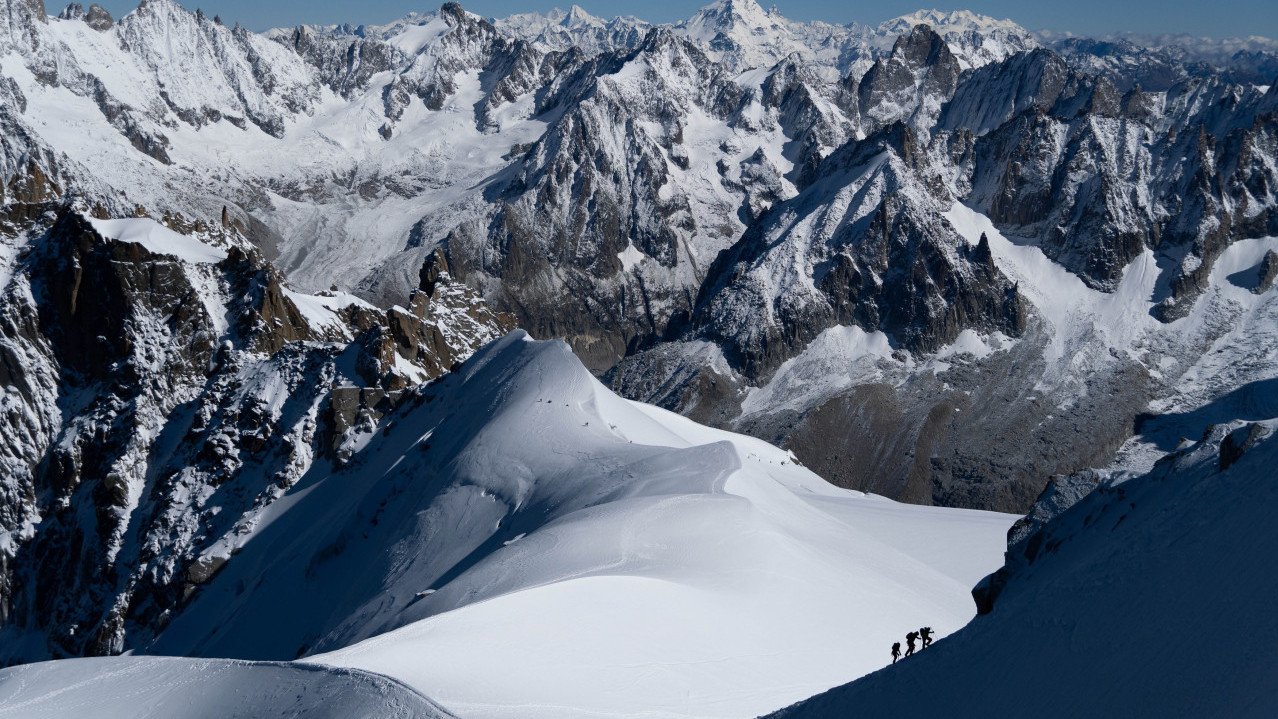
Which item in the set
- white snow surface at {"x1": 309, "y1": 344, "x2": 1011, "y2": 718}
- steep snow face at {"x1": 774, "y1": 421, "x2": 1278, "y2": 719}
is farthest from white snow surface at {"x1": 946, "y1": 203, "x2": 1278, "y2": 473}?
steep snow face at {"x1": 774, "y1": 421, "x2": 1278, "y2": 719}

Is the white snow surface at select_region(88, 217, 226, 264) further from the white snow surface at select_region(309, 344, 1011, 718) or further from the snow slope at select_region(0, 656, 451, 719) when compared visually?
the snow slope at select_region(0, 656, 451, 719)

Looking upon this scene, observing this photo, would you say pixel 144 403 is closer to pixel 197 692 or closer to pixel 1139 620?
pixel 197 692

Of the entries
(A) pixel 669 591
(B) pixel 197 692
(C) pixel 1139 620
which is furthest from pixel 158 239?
(C) pixel 1139 620

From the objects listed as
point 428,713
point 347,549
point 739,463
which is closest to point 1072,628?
point 428,713

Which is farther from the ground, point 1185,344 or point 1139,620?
point 1185,344

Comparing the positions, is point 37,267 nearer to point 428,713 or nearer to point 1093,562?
point 428,713

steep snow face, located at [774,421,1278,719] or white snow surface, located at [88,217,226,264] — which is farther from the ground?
white snow surface, located at [88,217,226,264]
